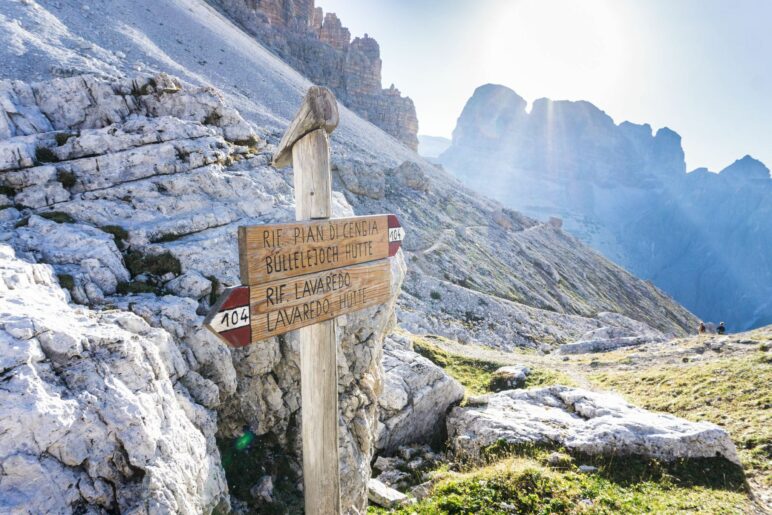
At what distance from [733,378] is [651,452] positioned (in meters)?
9.00

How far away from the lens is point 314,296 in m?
4.50

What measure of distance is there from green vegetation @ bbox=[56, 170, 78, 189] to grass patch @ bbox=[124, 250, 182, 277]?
377cm

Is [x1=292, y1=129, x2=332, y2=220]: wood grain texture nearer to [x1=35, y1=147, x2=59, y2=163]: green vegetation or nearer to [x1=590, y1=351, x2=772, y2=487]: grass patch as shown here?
[x1=35, y1=147, x2=59, y2=163]: green vegetation

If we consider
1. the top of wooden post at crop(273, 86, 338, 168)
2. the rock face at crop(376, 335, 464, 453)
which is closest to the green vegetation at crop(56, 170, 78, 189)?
the top of wooden post at crop(273, 86, 338, 168)

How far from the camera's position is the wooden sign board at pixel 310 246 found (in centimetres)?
389

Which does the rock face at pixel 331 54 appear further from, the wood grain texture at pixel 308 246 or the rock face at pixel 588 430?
the wood grain texture at pixel 308 246

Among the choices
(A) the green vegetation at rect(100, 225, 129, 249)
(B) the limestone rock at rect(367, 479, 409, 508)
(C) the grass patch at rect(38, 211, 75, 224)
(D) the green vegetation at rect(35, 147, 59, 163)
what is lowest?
(B) the limestone rock at rect(367, 479, 409, 508)

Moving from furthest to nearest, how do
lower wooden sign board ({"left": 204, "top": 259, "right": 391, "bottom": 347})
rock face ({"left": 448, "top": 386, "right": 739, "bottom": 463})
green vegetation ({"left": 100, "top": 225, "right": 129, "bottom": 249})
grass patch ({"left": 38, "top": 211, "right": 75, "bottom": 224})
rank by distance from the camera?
rock face ({"left": 448, "top": 386, "right": 739, "bottom": 463})
grass patch ({"left": 38, "top": 211, "right": 75, "bottom": 224})
green vegetation ({"left": 100, "top": 225, "right": 129, "bottom": 249})
lower wooden sign board ({"left": 204, "top": 259, "right": 391, "bottom": 347})

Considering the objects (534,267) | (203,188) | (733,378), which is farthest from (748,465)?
(534,267)

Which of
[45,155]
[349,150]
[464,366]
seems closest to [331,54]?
[349,150]

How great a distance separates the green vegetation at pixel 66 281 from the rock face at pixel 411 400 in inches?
335

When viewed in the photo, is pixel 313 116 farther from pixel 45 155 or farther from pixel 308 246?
pixel 45 155

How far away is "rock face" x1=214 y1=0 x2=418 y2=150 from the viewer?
129 meters

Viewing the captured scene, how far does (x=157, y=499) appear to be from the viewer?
4.66 m
